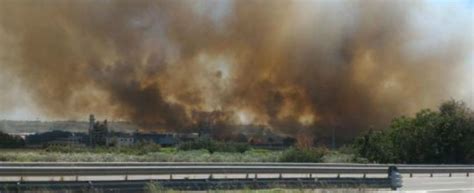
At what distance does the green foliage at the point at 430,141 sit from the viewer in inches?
1427

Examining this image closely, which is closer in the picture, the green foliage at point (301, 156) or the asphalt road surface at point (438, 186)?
the asphalt road surface at point (438, 186)

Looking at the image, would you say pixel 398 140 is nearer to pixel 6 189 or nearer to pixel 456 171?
pixel 456 171

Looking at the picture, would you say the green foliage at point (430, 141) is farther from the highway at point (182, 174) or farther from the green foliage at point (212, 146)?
the highway at point (182, 174)

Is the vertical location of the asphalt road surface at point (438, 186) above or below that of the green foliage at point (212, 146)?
below

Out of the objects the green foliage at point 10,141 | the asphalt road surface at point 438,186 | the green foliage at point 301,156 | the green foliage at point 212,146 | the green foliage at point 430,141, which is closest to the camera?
the asphalt road surface at point 438,186

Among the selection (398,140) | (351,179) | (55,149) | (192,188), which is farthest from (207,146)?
(192,188)

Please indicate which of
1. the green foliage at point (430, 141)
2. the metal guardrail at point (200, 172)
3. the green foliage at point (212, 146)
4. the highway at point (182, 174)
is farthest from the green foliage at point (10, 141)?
the metal guardrail at point (200, 172)

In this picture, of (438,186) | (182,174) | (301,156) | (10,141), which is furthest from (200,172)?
(10,141)

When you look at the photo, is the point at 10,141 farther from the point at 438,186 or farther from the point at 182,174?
the point at 438,186

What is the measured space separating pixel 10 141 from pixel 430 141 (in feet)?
108

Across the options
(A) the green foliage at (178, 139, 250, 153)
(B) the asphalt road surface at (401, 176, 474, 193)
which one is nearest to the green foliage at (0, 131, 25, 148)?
(A) the green foliage at (178, 139, 250, 153)

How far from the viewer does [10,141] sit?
51750mm

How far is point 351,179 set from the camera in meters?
17.9

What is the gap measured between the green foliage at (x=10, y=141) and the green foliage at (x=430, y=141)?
92.6ft
